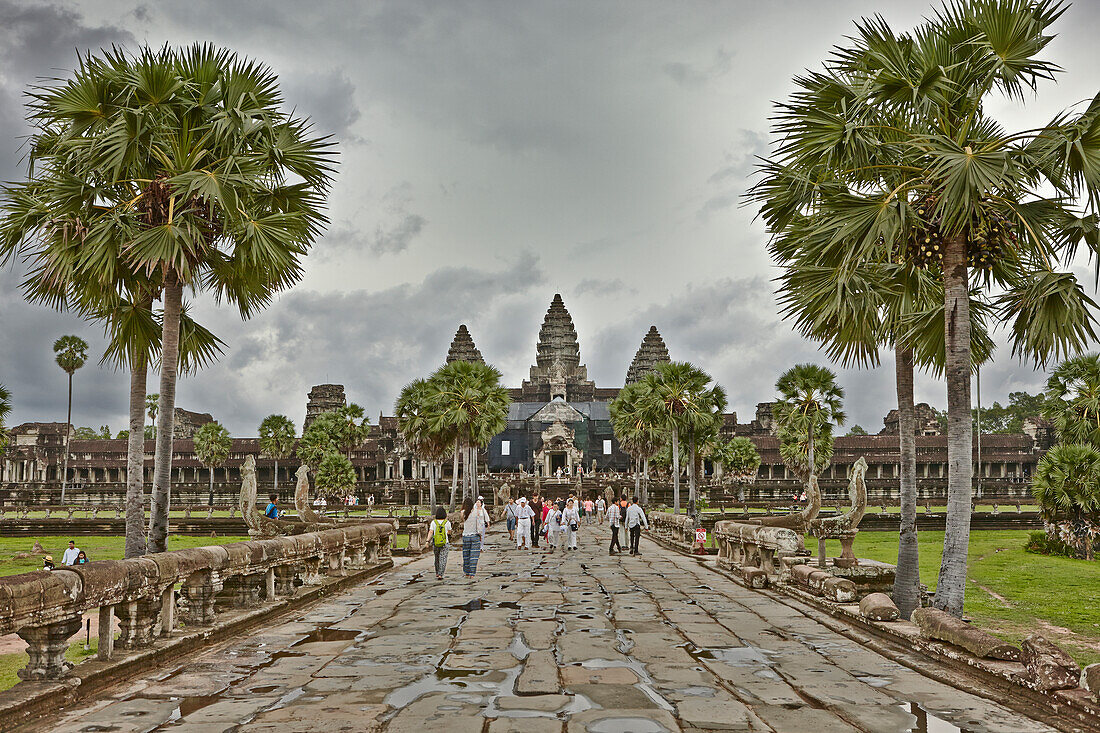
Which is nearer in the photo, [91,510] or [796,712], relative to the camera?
[796,712]

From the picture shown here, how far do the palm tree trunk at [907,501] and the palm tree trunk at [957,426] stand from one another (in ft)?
3.29

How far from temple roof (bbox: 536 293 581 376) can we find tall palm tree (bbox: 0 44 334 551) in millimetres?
95379

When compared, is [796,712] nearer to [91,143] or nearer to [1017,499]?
[91,143]

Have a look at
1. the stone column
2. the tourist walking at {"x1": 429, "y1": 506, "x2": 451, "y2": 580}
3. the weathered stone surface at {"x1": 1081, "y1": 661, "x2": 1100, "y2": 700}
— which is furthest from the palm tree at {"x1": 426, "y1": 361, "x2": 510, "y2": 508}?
the weathered stone surface at {"x1": 1081, "y1": 661, "x2": 1100, "y2": 700}

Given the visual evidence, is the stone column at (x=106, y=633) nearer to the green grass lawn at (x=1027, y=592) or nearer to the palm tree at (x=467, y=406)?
the green grass lawn at (x=1027, y=592)

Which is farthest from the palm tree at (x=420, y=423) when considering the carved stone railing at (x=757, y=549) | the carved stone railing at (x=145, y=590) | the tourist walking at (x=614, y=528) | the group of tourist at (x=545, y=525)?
the carved stone railing at (x=145, y=590)

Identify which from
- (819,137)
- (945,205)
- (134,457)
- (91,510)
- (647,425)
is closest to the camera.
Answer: (945,205)

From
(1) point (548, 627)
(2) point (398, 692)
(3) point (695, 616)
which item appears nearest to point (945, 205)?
(3) point (695, 616)

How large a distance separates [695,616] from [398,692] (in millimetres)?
5019

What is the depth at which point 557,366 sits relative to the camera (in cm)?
10581

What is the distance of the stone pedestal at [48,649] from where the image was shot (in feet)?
19.5

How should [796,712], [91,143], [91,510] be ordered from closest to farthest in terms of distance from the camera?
[796,712], [91,143], [91,510]

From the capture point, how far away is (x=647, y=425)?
3891 centimetres

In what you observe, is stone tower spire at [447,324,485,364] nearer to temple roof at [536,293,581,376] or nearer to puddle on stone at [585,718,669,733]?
temple roof at [536,293,581,376]
